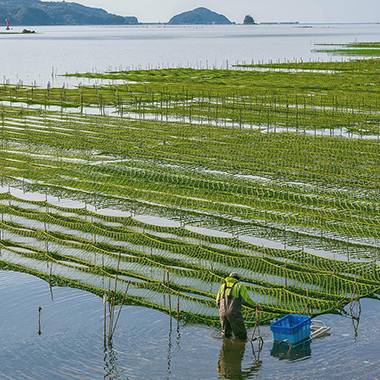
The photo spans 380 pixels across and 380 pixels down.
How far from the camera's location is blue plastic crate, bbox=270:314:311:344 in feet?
39.0

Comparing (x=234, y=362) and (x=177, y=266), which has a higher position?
(x=177, y=266)

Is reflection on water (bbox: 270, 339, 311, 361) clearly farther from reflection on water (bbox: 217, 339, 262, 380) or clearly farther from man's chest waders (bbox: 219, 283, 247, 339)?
man's chest waders (bbox: 219, 283, 247, 339)

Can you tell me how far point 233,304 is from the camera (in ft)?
39.4

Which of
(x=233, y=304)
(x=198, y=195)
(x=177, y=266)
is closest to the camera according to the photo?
(x=233, y=304)

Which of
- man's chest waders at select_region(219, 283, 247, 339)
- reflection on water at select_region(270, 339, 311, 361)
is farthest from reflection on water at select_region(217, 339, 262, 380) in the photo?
reflection on water at select_region(270, 339, 311, 361)

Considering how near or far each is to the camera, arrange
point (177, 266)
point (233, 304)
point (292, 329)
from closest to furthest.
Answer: point (292, 329) → point (233, 304) → point (177, 266)

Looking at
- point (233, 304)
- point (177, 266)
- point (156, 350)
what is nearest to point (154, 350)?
point (156, 350)

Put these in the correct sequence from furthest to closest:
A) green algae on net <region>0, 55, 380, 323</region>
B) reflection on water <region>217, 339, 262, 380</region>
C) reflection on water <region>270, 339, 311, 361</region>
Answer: green algae on net <region>0, 55, 380, 323</region>
reflection on water <region>270, 339, 311, 361</region>
reflection on water <region>217, 339, 262, 380</region>

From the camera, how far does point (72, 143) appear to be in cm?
3166

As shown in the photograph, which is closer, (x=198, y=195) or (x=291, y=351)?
(x=291, y=351)

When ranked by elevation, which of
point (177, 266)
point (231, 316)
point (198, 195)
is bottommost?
point (177, 266)

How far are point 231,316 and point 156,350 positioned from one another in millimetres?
1555

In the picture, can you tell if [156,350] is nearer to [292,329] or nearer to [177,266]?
[292,329]

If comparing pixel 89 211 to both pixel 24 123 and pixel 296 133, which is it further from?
pixel 24 123
